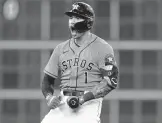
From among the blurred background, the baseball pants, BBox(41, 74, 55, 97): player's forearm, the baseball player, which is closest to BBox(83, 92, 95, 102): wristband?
the baseball player

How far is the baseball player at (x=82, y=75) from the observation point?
684cm

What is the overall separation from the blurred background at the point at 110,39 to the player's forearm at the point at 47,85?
43609 mm

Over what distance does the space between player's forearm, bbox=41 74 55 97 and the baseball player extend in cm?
5

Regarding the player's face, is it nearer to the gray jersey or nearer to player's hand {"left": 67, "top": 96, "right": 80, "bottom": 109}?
the gray jersey

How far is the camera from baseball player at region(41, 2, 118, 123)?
6840 mm

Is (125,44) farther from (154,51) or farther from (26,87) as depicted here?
(26,87)

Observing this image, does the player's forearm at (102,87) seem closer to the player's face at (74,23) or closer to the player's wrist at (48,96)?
the player's wrist at (48,96)

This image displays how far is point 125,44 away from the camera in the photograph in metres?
50.8

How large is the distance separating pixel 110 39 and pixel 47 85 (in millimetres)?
43669

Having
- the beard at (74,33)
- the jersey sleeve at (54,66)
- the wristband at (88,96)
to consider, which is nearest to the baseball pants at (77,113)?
the wristband at (88,96)

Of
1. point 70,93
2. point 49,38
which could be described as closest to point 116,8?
point 49,38

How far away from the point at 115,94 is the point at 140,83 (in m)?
2.19

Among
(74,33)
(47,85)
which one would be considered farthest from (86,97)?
(74,33)

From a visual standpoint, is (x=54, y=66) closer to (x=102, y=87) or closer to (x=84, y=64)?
(x=84, y=64)
